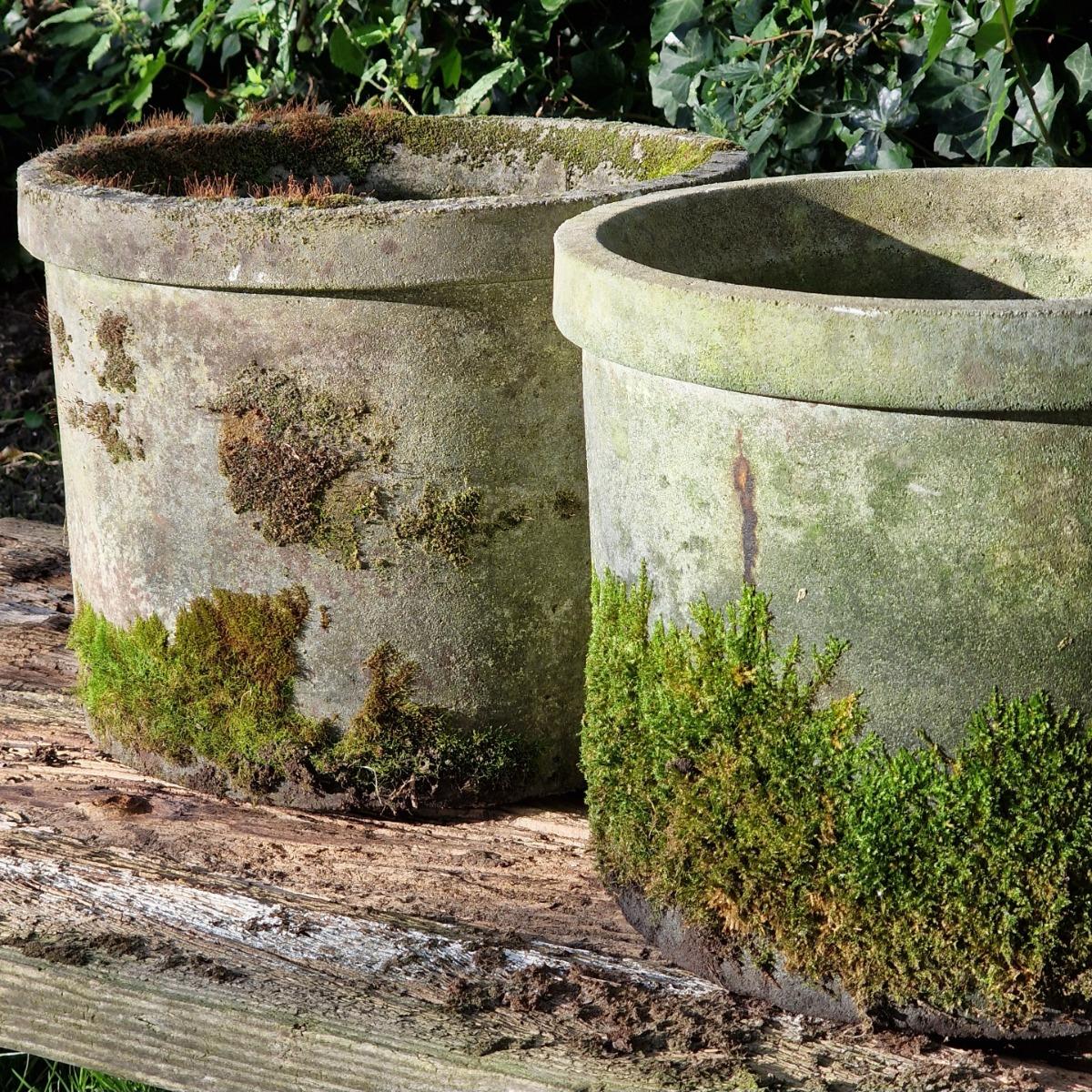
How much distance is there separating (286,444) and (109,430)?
1.32 ft

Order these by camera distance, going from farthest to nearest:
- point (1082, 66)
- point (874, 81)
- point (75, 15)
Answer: point (75, 15), point (874, 81), point (1082, 66)

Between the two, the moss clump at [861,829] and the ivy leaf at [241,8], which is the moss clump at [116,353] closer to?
the moss clump at [861,829]

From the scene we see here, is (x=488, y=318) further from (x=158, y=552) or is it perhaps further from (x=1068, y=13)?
(x=1068, y=13)

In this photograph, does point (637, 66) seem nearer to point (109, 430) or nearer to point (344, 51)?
point (344, 51)

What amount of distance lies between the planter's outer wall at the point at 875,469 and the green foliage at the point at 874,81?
1.32m

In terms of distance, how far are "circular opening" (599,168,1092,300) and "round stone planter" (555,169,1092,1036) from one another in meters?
0.31

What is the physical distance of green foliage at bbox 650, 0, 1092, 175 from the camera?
322 centimetres

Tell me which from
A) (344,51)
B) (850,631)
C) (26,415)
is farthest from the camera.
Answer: (26,415)

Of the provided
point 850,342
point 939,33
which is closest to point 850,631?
point 850,342

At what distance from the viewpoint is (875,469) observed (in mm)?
1946

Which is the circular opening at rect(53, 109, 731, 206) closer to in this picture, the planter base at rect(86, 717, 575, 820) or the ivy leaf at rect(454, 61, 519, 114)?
the ivy leaf at rect(454, 61, 519, 114)

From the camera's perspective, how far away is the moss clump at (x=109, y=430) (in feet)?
9.57

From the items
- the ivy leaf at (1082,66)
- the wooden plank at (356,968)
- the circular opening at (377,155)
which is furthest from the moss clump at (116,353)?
the ivy leaf at (1082,66)

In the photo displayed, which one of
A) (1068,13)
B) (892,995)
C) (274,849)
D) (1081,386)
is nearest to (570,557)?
(274,849)
